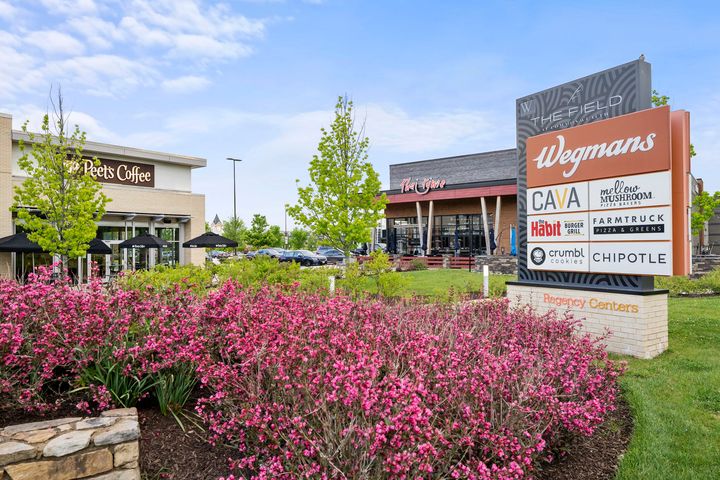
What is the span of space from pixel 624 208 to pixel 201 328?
7.08m

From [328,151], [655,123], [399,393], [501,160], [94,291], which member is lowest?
[399,393]

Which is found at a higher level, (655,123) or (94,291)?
(655,123)

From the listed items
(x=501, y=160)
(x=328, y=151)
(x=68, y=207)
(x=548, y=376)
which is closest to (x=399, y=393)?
(x=548, y=376)

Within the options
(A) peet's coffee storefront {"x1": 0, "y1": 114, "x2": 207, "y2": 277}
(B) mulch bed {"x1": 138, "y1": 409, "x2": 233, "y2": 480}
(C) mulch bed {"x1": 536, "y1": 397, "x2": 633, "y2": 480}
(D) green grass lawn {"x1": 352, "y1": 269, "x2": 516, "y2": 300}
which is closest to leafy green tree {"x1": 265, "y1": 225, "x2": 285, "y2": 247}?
(A) peet's coffee storefront {"x1": 0, "y1": 114, "x2": 207, "y2": 277}

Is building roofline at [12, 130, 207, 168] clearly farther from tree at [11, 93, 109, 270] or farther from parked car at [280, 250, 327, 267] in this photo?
parked car at [280, 250, 327, 267]

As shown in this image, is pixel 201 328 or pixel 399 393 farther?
pixel 201 328

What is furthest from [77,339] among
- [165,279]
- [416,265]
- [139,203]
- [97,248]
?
[416,265]

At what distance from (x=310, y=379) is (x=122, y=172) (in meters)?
24.7

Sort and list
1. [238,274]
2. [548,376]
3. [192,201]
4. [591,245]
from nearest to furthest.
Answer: [548,376] < [591,245] < [238,274] < [192,201]

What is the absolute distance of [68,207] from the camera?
16750mm

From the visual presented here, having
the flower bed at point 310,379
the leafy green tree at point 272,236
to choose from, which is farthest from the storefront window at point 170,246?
the leafy green tree at point 272,236

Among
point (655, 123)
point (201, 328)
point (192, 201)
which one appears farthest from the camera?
point (192, 201)

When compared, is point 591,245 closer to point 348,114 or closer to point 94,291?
point 94,291

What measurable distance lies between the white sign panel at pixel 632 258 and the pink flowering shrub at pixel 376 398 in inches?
115
